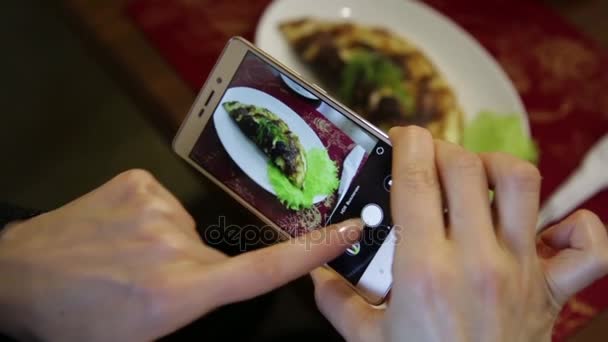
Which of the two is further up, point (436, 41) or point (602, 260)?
point (436, 41)

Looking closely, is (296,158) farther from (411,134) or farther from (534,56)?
(534,56)

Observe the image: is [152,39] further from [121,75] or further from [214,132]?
[214,132]

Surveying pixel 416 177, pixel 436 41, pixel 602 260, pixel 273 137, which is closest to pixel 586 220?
pixel 602 260

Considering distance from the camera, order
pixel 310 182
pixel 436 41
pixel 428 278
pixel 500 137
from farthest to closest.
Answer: pixel 436 41 → pixel 500 137 → pixel 310 182 → pixel 428 278

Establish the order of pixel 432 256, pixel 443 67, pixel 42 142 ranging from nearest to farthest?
pixel 432 256 → pixel 443 67 → pixel 42 142

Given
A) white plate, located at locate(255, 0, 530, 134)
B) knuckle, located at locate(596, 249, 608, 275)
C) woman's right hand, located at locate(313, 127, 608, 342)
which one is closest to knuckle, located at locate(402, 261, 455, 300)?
woman's right hand, located at locate(313, 127, 608, 342)

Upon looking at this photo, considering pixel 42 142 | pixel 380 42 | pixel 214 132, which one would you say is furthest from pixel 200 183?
pixel 42 142

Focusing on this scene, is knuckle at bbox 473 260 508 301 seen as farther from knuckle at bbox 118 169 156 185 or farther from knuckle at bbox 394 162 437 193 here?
knuckle at bbox 118 169 156 185
